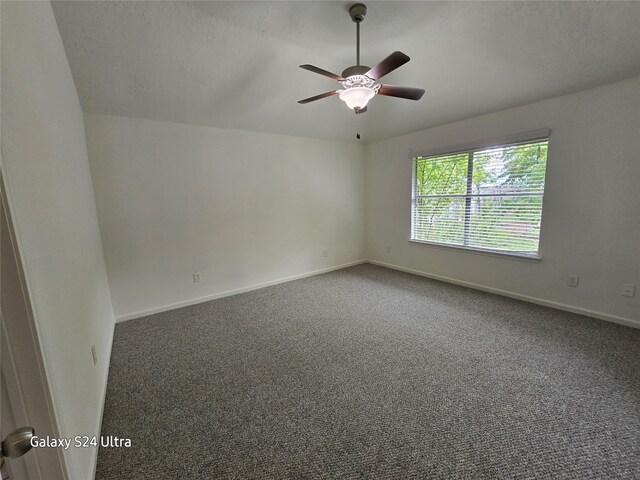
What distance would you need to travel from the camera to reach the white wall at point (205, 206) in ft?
9.68

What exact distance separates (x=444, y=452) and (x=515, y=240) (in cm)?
282

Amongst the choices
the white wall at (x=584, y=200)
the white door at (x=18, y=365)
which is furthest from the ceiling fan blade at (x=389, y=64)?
the white wall at (x=584, y=200)

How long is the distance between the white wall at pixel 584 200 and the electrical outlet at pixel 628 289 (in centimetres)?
3

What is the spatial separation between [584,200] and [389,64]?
2594 millimetres

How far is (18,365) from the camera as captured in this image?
76 centimetres

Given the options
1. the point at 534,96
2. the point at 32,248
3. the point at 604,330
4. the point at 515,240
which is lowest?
the point at 604,330

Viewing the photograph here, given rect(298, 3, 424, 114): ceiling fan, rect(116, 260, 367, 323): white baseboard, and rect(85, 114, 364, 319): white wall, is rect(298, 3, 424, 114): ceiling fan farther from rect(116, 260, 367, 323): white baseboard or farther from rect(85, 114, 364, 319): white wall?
rect(116, 260, 367, 323): white baseboard

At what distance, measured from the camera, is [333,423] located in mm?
1571

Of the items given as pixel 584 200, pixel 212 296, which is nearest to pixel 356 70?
pixel 584 200

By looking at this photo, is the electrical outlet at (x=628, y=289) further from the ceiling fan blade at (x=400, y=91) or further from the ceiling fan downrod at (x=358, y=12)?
the ceiling fan downrod at (x=358, y=12)

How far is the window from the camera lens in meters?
3.11

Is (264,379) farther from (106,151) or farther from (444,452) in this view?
(106,151)

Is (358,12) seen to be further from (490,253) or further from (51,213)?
(490,253)

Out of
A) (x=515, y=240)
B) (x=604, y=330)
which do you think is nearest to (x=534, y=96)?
(x=515, y=240)
